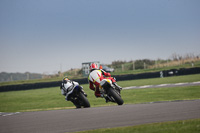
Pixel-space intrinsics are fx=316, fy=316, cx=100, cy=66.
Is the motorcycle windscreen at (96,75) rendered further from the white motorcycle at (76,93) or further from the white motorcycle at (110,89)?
the white motorcycle at (76,93)

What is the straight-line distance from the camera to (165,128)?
520cm

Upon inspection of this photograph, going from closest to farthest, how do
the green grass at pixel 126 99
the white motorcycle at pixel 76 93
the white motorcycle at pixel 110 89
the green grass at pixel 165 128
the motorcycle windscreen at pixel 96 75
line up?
the green grass at pixel 165 128
the white motorcycle at pixel 110 89
the motorcycle windscreen at pixel 96 75
the white motorcycle at pixel 76 93
the green grass at pixel 126 99

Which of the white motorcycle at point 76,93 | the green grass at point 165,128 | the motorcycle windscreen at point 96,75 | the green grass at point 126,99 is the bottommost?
the green grass at point 126,99

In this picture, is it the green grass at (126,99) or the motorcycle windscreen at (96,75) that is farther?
the green grass at (126,99)

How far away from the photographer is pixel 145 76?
32.1 m

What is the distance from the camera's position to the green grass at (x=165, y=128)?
4992 mm

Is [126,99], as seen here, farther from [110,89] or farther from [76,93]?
[110,89]

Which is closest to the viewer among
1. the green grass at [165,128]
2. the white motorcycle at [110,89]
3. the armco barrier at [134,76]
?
the green grass at [165,128]

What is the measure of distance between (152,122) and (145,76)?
26.5m

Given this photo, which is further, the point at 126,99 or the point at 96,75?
the point at 126,99

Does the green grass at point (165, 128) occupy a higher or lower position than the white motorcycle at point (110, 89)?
lower

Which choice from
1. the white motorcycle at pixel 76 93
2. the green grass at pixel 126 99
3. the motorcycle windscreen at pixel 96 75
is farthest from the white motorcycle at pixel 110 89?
the green grass at pixel 126 99

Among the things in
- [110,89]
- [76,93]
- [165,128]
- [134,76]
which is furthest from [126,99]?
[134,76]

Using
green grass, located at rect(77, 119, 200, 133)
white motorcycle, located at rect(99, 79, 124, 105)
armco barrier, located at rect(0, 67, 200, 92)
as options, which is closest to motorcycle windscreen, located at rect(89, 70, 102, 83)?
white motorcycle, located at rect(99, 79, 124, 105)
